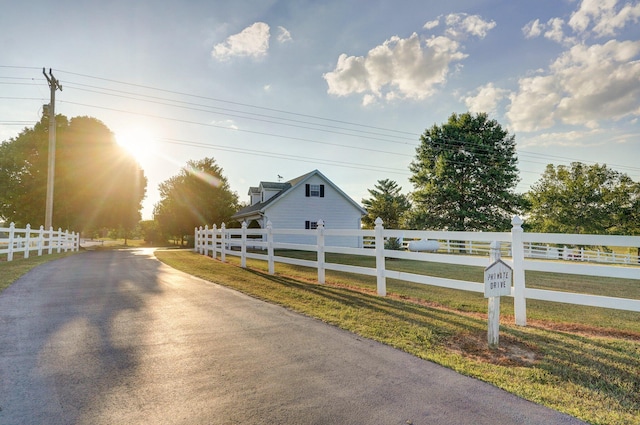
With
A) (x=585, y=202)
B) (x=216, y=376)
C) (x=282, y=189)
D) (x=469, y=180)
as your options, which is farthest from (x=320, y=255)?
(x=585, y=202)

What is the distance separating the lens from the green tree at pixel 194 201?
37.4m

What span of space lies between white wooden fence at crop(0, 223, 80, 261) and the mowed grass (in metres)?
12.8

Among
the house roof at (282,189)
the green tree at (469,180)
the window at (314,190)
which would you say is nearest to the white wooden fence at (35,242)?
the house roof at (282,189)

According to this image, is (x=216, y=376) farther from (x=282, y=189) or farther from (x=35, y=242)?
(x=282, y=189)

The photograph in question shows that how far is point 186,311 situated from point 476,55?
14.6 m

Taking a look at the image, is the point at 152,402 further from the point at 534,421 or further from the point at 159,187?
the point at 159,187

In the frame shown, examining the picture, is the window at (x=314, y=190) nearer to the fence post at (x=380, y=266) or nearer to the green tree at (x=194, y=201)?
the green tree at (x=194, y=201)

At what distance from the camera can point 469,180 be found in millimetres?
36125

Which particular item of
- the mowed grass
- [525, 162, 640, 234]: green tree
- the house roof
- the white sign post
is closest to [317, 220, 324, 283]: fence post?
the mowed grass

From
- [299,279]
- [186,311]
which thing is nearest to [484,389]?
[186,311]

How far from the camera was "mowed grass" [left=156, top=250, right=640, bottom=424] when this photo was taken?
9.09 feet

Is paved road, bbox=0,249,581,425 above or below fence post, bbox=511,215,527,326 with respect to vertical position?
below

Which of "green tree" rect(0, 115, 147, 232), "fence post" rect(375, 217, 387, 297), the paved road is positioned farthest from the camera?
"green tree" rect(0, 115, 147, 232)

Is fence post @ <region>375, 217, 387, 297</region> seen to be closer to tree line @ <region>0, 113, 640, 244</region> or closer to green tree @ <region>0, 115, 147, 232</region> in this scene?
tree line @ <region>0, 113, 640, 244</region>
